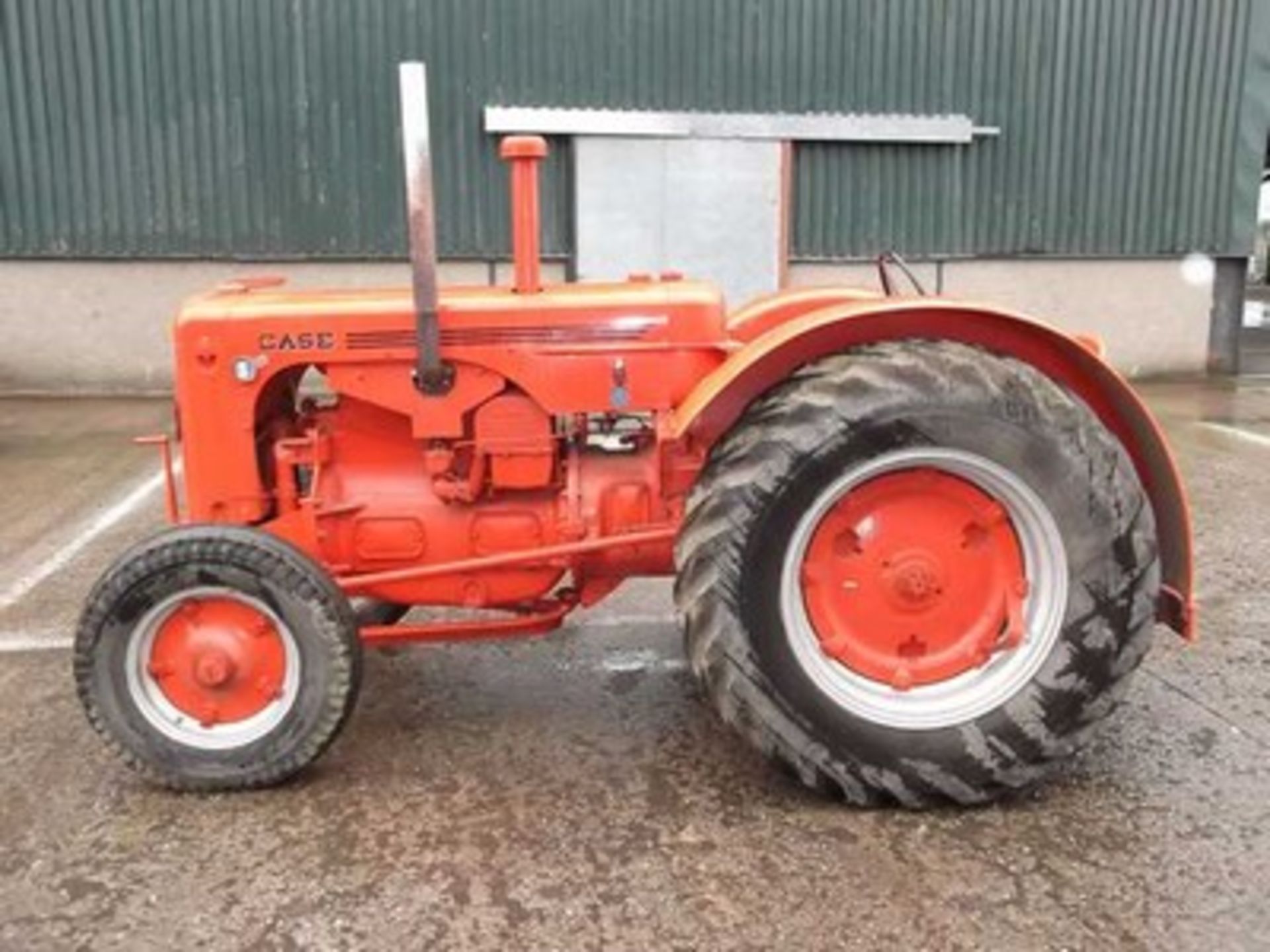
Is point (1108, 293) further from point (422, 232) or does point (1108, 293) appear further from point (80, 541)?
point (422, 232)

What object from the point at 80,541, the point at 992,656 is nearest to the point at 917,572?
the point at 992,656

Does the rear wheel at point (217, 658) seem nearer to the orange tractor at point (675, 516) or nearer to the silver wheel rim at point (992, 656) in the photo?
the orange tractor at point (675, 516)

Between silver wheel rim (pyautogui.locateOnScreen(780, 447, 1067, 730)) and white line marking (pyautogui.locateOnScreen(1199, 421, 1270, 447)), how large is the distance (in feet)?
19.5

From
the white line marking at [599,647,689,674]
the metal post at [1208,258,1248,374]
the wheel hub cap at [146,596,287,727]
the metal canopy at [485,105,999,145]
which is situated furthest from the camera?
the metal post at [1208,258,1248,374]

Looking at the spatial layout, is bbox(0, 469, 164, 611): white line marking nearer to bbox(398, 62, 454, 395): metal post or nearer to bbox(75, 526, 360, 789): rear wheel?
bbox(75, 526, 360, 789): rear wheel

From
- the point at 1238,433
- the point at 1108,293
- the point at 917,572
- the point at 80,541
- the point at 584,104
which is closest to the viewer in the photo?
the point at 917,572

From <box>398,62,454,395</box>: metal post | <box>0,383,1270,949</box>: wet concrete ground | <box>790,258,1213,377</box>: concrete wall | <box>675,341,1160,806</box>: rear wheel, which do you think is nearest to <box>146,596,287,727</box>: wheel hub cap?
<box>0,383,1270,949</box>: wet concrete ground

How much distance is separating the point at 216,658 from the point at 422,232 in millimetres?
1210

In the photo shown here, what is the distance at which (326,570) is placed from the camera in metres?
3.39

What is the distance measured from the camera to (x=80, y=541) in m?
5.86

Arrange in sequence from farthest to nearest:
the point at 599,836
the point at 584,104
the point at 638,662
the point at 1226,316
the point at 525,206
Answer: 1. the point at 1226,316
2. the point at 584,104
3. the point at 638,662
4. the point at 525,206
5. the point at 599,836

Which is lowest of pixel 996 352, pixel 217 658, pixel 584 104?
pixel 217 658

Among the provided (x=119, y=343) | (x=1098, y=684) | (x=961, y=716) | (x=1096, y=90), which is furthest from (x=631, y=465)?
(x=1096, y=90)

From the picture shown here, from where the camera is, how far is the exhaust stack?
3307mm
